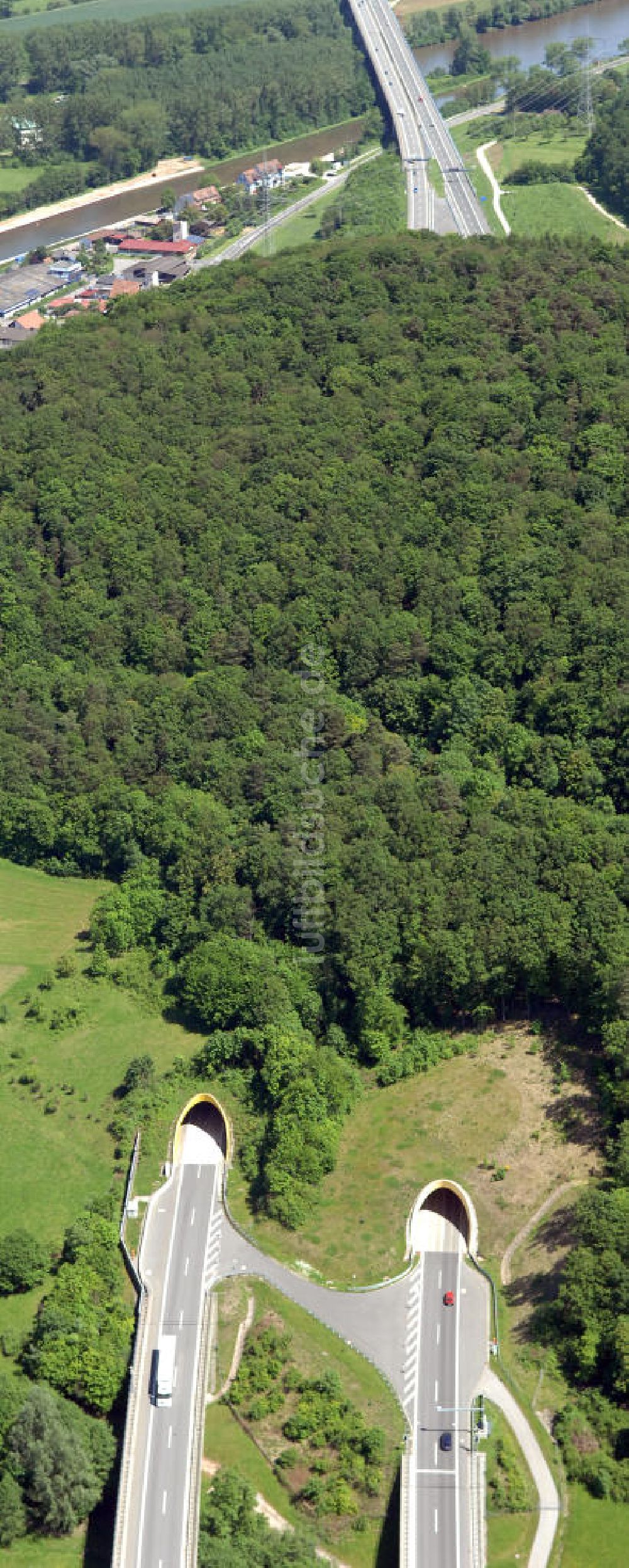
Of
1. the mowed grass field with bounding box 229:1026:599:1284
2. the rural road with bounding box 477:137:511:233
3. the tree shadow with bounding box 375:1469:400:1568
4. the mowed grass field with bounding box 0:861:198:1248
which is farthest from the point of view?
the rural road with bounding box 477:137:511:233

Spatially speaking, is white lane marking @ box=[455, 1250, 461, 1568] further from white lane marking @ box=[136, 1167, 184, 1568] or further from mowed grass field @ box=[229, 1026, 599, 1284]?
white lane marking @ box=[136, 1167, 184, 1568]

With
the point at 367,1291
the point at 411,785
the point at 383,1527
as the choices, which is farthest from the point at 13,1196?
the point at 411,785

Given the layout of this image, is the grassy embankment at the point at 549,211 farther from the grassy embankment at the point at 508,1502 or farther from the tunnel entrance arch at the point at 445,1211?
the grassy embankment at the point at 508,1502

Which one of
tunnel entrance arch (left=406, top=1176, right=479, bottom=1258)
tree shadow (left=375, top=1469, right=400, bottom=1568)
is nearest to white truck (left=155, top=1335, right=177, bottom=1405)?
tree shadow (left=375, top=1469, right=400, bottom=1568)

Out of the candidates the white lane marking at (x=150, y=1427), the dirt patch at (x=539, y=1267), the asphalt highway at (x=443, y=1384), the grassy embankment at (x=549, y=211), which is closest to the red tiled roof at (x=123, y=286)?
the grassy embankment at (x=549, y=211)

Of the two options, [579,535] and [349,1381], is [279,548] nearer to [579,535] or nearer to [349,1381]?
[579,535]
